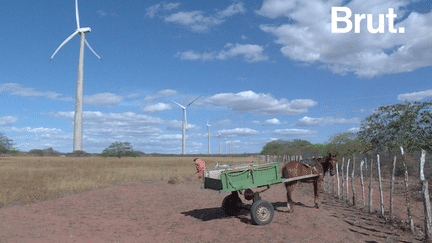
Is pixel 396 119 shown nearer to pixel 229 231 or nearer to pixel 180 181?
pixel 180 181

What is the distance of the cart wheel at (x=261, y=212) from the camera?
931 centimetres

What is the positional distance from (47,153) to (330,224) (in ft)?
265

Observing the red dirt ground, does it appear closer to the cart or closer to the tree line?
the cart

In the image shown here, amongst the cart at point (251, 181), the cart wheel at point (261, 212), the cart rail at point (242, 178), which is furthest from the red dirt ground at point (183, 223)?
the cart rail at point (242, 178)

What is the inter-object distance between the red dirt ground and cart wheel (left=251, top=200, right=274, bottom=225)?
22cm

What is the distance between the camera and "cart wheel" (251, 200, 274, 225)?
9312 millimetres

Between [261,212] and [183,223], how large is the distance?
2744 mm

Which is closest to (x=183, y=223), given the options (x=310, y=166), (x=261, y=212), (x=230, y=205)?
(x=230, y=205)

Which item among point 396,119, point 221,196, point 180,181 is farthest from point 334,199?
point 396,119

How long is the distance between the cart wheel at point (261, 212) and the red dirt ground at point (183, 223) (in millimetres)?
220

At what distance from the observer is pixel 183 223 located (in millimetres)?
10352

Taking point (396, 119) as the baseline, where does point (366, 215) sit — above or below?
below

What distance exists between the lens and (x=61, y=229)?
976 cm

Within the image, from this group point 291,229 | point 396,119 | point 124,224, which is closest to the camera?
point 291,229
